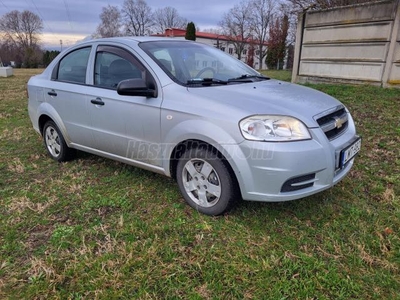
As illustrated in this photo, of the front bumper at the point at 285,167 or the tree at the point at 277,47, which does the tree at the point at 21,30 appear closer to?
the tree at the point at 277,47

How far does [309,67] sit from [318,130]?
7.77 metres

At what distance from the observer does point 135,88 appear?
2.69m

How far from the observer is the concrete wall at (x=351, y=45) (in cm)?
733

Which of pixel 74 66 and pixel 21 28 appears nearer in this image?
pixel 74 66

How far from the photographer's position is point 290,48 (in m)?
29.9

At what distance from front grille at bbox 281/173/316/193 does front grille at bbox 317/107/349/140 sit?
385 millimetres

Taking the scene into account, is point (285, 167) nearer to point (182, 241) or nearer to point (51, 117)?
point (182, 241)

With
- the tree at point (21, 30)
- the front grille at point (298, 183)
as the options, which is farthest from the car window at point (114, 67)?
the tree at point (21, 30)

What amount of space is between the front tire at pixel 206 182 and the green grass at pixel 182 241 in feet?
0.38

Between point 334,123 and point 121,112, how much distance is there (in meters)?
1.95

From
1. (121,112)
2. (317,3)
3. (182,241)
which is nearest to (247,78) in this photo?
(121,112)

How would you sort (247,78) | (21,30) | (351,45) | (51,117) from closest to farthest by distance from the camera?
1. (247,78)
2. (51,117)
3. (351,45)
4. (21,30)

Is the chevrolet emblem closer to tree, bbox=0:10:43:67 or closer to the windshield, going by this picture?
the windshield

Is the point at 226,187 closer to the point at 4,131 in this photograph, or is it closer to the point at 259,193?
the point at 259,193
